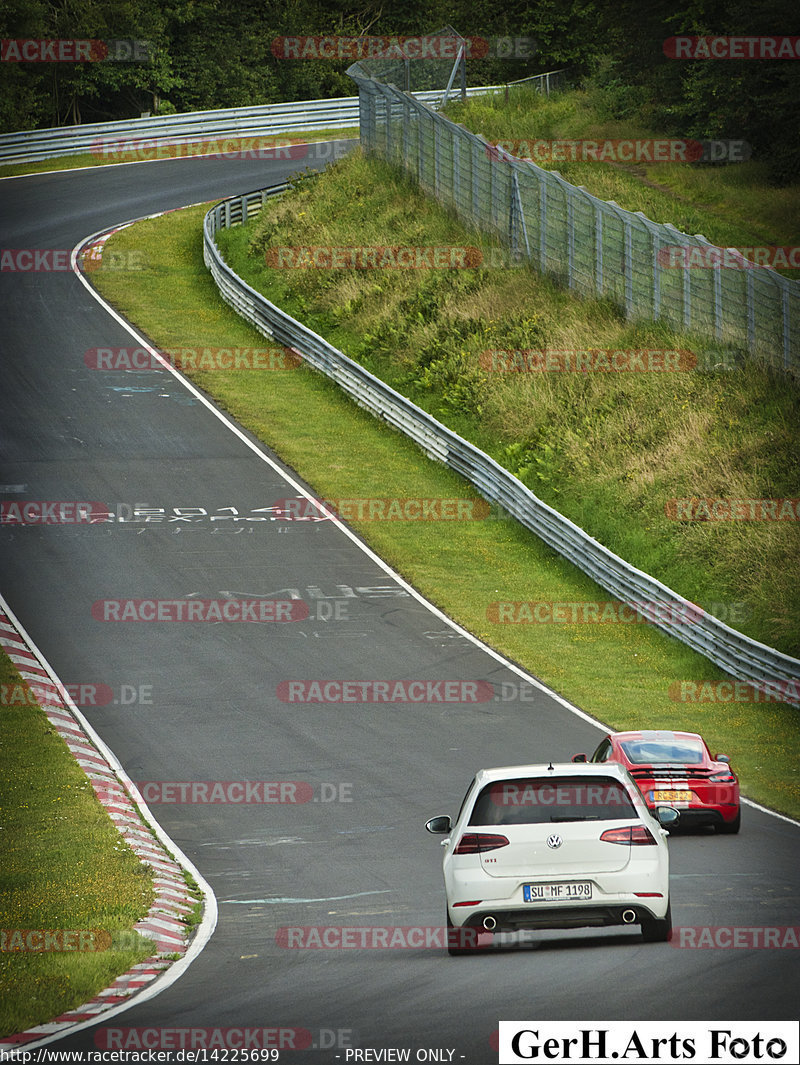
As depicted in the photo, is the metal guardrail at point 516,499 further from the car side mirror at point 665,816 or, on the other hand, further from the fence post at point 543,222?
the car side mirror at point 665,816

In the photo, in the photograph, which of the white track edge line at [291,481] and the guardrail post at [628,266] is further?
the guardrail post at [628,266]

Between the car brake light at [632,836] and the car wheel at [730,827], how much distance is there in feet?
19.7

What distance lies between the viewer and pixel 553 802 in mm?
11375

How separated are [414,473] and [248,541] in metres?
6.10

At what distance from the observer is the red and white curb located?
34.7 ft

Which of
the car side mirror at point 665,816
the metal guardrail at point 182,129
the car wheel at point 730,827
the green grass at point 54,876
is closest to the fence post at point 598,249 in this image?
the green grass at point 54,876

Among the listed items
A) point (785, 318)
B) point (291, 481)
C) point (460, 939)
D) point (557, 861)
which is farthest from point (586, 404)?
point (557, 861)

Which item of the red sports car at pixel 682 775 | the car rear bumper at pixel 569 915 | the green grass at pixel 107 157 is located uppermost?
the green grass at pixel 107 157

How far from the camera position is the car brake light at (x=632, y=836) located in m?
11.2

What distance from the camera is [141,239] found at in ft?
182

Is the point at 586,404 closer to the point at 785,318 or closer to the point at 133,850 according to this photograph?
the point at 785,318

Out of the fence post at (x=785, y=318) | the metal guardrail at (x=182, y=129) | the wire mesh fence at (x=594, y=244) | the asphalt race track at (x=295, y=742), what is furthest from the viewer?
the metal guardrail at (x=182, y=129)

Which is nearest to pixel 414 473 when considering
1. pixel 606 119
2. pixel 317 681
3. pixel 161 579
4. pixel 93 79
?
pixel 161 579

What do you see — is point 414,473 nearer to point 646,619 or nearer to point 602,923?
point 646,619
